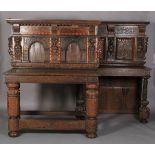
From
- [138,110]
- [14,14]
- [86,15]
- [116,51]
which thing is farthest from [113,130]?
[14,14]

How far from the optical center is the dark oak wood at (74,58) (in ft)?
13.0

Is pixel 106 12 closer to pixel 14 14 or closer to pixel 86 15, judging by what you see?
pixel 86 15

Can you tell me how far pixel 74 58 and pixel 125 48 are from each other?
3.41 feet

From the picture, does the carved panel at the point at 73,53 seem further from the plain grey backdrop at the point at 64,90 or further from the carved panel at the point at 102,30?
the plain grey backdrop at the point at 64,90

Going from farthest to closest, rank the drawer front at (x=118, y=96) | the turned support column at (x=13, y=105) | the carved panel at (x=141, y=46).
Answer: the drawer front at (x=118, y=96) → the carved panel at (x=141, y=46) → the turned support column at (x=13, y=105)

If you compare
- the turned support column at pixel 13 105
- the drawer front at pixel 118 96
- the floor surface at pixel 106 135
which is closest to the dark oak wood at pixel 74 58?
the turned support column at pixel 13 105

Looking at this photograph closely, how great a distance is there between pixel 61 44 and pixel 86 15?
4.08ft

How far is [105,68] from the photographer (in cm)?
473

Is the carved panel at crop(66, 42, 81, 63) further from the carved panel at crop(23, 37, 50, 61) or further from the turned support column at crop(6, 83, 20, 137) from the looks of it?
the turned support column at crop(6, 83, 20, 137)

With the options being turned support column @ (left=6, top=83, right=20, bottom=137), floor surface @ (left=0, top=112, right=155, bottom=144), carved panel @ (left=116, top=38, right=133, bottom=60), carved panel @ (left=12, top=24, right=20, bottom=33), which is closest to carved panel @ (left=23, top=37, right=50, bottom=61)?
carved panel @ (left=12, top=24, right=20, bottom=33)

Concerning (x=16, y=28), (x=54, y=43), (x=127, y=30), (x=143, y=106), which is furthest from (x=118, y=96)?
(x=16, y=28)

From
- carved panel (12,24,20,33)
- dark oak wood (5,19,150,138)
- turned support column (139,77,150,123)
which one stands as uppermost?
carved panel (12,24,20,33)

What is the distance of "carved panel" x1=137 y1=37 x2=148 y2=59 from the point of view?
488 cm

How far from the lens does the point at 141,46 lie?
488 cm
